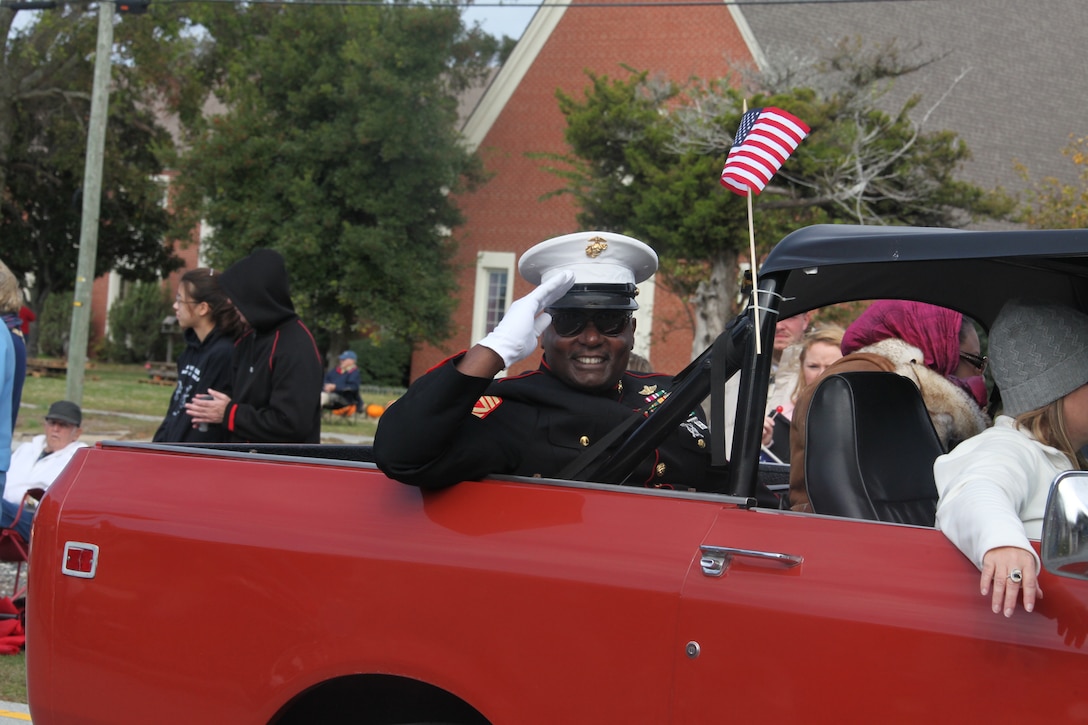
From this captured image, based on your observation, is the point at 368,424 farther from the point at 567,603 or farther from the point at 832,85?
the point at 567,603

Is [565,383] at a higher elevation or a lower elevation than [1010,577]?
higher

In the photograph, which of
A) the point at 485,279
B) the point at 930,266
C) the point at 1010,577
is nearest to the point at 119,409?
the point at 485,279

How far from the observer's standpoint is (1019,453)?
90.2 inches

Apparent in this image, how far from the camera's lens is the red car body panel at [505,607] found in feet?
6.52

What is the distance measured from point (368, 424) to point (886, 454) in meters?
17.9

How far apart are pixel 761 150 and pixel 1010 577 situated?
119 cm

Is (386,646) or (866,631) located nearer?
(866,631)

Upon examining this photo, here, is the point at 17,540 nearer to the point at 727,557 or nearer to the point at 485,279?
the point at 727,557

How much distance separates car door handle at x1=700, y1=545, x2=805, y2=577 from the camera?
215 cm

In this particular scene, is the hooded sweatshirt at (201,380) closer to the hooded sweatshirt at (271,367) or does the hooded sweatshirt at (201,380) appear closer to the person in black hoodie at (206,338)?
the person in black hoodie at (206,338)

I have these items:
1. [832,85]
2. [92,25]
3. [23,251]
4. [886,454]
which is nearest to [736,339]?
[886,454]

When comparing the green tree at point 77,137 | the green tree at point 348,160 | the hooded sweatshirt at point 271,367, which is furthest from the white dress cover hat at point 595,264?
the green tree at point 77,137

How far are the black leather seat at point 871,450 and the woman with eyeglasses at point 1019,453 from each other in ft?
1.29

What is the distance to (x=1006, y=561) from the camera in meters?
1.92
